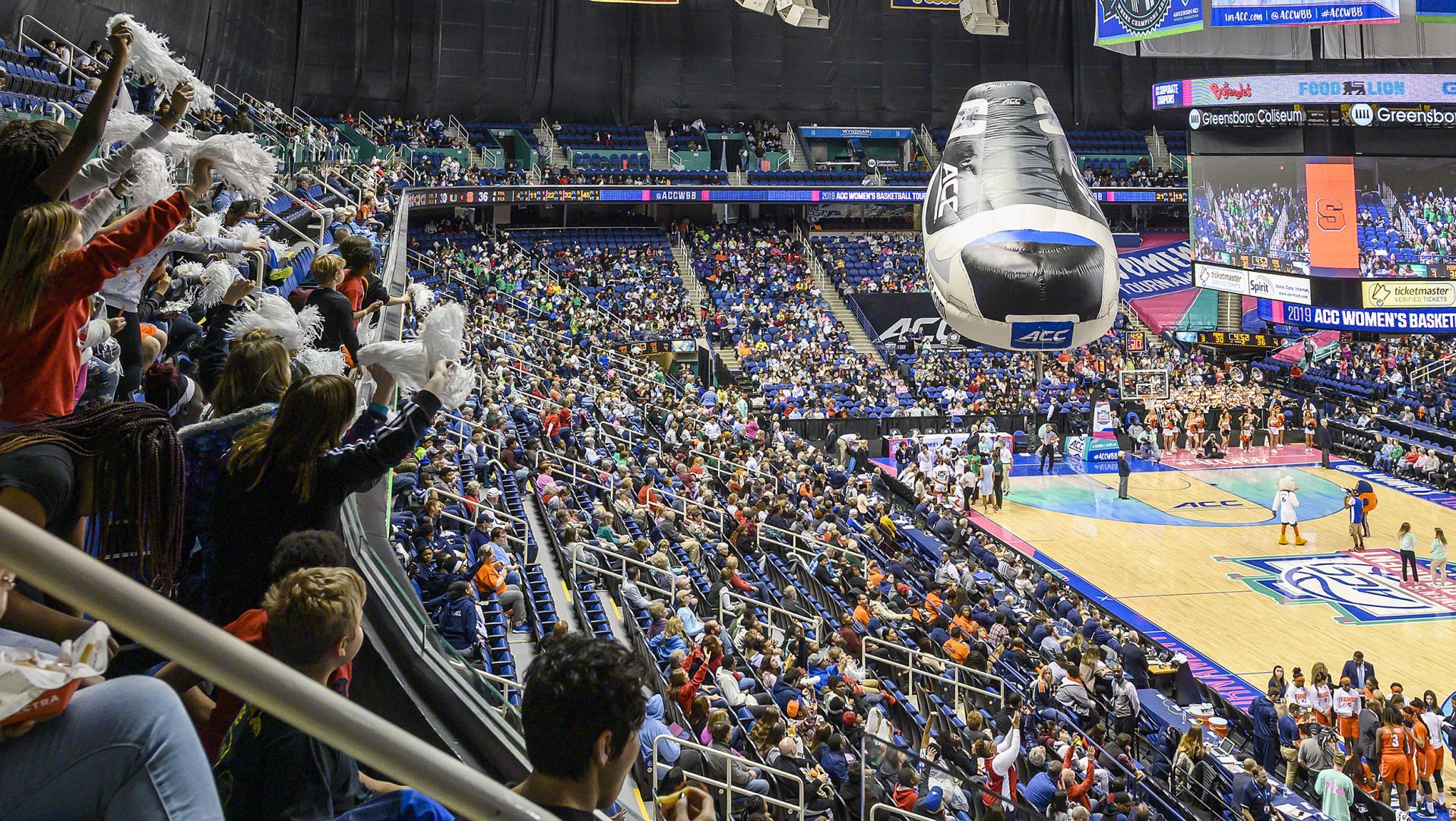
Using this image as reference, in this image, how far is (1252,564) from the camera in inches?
796

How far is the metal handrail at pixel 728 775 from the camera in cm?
672

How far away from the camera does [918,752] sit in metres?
10.2

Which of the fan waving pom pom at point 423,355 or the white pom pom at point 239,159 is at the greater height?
the white pom pom at point 239,159

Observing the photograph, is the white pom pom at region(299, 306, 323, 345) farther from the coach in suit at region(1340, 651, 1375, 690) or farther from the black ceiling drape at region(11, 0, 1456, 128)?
the black ceiling drape at region(11, 0, 1456, 128)

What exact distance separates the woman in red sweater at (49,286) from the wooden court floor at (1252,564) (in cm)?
1497

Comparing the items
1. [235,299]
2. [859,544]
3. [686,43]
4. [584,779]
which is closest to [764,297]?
[686,43]

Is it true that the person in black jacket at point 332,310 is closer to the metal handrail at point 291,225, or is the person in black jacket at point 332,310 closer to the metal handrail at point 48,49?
the metal handrail at point 291,225

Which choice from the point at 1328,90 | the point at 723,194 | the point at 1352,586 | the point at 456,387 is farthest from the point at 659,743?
the point at 723,194

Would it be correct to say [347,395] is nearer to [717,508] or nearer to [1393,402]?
[717,508]

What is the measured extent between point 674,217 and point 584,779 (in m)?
40.2

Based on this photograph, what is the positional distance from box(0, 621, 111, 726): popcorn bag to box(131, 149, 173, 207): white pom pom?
8.12ft

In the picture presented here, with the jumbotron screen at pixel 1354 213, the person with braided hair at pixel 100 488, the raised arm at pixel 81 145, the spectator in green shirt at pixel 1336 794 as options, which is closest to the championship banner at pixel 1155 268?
the jumbotron screen at pixel 1354 213

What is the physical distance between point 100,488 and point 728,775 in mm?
4909

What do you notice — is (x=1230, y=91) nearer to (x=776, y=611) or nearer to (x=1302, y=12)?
(x=1302, y=12)
